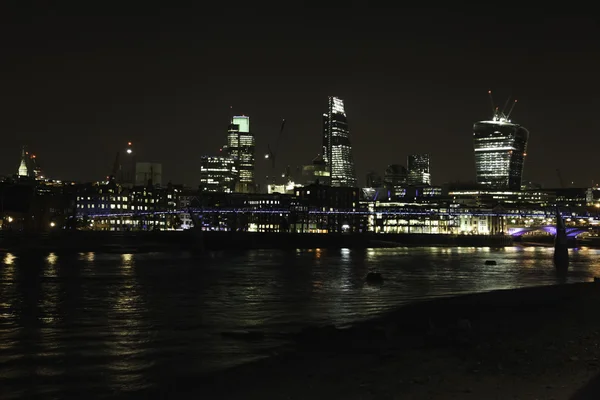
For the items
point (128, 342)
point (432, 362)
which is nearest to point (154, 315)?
point (128, 342)

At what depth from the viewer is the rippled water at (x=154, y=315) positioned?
17000mm

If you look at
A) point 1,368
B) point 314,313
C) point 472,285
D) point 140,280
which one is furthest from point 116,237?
point 1,368

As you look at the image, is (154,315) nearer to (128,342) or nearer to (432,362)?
(128,342)

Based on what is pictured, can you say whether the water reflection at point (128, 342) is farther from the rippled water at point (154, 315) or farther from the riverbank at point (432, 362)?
the riverbank at point (432, 362)

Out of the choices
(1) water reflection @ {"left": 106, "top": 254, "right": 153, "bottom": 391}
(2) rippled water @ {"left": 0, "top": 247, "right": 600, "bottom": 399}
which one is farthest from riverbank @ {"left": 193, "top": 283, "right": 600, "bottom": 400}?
(2) rippled water @ {"left": 0, "top": 247, "right": 600, "bottom": 399}

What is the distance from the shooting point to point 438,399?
44.1 ft

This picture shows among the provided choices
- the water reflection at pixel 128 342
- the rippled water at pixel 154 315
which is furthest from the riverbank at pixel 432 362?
the rippled water at pixel 154 315

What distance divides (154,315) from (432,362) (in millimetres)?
16072

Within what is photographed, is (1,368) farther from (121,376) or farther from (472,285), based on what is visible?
(472,285)

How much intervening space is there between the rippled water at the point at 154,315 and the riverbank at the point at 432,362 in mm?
1849

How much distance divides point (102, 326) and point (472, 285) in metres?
31.2

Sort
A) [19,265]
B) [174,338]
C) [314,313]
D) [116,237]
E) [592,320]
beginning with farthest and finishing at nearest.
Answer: [116,237] < [19,265] < [314,313] < [592,320] < [174,338]

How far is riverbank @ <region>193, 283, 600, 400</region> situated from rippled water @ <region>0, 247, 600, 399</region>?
1849 millimetres

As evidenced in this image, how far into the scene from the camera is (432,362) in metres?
17.2
